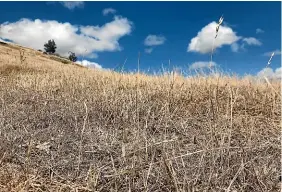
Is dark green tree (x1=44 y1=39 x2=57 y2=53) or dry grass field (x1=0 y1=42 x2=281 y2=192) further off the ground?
dark green tree (x1=44 y1=39 x2=57 y2=53)

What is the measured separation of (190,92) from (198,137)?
2.00m

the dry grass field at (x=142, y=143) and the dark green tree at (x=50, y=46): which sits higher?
the dark green tree at (x=50, y=46)

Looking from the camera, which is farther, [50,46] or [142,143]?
[50,46]

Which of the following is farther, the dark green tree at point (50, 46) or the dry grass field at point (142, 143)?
the dark green tree at point (50, 46)

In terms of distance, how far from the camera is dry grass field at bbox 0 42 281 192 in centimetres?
290

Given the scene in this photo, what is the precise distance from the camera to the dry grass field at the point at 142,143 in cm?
290

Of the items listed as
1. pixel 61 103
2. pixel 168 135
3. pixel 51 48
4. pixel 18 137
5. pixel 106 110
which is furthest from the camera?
pixel 51 48

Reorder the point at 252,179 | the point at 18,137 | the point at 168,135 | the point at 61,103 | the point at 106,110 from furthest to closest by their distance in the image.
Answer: the point at 61,103, the point at 106,110, the point at 168,135, the point at 18,137, the point at 252,179

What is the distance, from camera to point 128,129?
4.18 metres

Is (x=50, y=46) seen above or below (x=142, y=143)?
above

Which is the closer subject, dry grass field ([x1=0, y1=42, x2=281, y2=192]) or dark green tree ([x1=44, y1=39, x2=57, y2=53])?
dry grass field ([x1=0, y1=42, x2=281, y2=192])

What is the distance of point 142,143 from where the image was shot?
3.55 m

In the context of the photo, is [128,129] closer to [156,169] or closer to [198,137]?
[198,137]

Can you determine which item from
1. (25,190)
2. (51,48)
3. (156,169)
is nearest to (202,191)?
(156,169)
